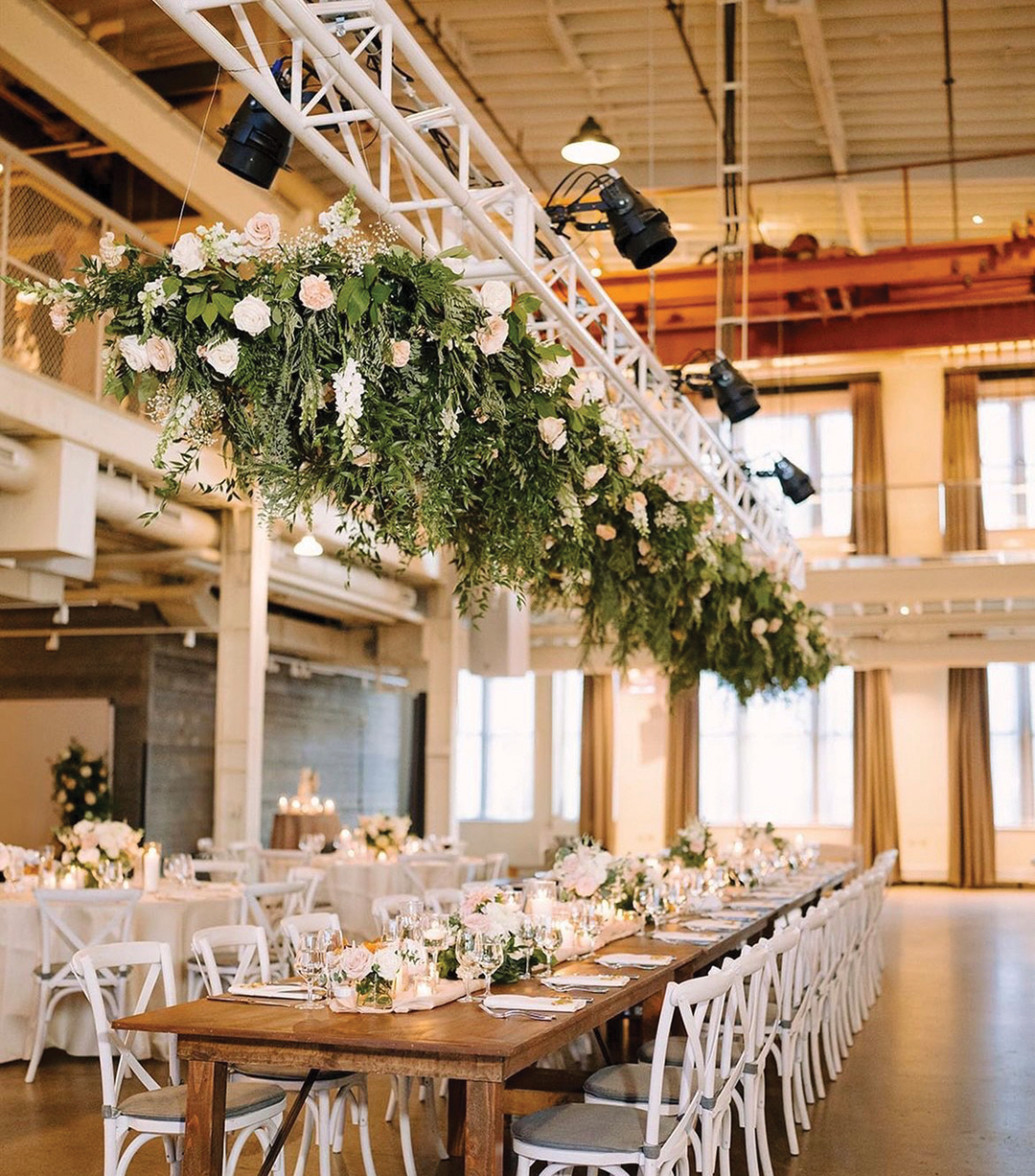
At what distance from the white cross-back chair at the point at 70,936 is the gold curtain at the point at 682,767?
46.3 ft

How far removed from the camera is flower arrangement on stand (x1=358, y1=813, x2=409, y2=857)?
12.1m

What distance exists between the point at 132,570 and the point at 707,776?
36.6ft

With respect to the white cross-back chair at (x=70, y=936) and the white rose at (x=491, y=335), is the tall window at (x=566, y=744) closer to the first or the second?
the white cross-back chair at (x=70, y=936)

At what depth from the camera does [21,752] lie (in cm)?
1538

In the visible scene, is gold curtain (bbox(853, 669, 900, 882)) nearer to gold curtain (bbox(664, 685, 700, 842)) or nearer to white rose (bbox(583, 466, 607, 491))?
gold curtain (bbox(664, 685, 700, 842))

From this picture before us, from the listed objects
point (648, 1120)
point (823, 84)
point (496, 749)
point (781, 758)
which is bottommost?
point (648, 1120)

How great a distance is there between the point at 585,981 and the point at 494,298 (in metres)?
2.17

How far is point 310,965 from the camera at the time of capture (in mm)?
4152

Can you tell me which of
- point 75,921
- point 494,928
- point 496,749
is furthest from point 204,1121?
point 496,749

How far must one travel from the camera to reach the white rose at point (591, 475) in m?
5.85

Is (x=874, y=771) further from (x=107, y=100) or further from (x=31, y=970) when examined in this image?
(x=31, y=970)

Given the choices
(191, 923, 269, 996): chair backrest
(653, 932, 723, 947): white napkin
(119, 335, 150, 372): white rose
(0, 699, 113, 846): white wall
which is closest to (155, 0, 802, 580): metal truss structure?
(119, 335, 150, 372): white rose

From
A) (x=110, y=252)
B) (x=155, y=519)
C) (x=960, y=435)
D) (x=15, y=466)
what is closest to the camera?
(x=110, y=252)

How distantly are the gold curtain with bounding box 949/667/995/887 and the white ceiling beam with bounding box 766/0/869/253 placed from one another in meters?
7.38
